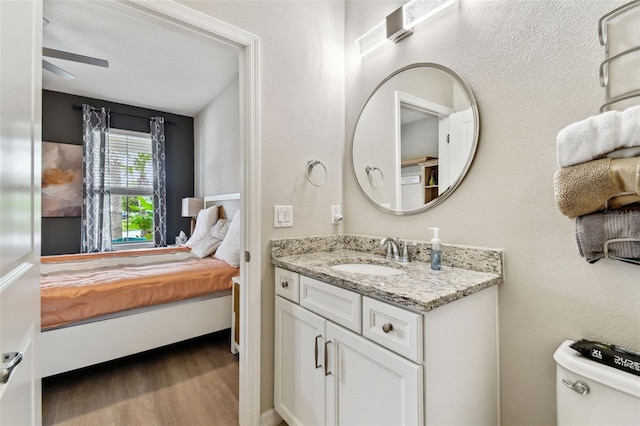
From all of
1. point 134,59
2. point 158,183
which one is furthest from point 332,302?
point 158,183

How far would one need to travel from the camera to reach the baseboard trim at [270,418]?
4.95 ft

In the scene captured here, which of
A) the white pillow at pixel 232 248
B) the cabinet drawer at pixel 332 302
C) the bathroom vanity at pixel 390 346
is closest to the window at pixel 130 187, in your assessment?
the white pillow at pixel 232 248

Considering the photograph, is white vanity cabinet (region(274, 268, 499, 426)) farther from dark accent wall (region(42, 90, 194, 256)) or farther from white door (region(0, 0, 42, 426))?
dark accent wall (region(42, 90, 194, 256))

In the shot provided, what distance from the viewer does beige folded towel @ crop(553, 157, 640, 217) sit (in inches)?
30.0

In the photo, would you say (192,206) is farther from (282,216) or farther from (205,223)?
(282,216)

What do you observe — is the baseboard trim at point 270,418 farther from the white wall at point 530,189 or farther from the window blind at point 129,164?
the window blind at point 129,164

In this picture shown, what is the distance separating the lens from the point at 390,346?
94 centimetres

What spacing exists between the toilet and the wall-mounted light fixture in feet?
4.95

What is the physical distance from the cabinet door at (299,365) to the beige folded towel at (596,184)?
962 mm

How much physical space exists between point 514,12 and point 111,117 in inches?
190

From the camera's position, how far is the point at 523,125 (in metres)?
1.10

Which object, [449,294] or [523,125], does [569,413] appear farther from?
[523,125]

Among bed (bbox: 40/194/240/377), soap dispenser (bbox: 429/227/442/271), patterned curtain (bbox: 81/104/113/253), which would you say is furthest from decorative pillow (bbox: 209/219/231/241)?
soap dispenser (bbox: 429/227/442/271)

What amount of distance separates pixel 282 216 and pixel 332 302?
0.60 metres
